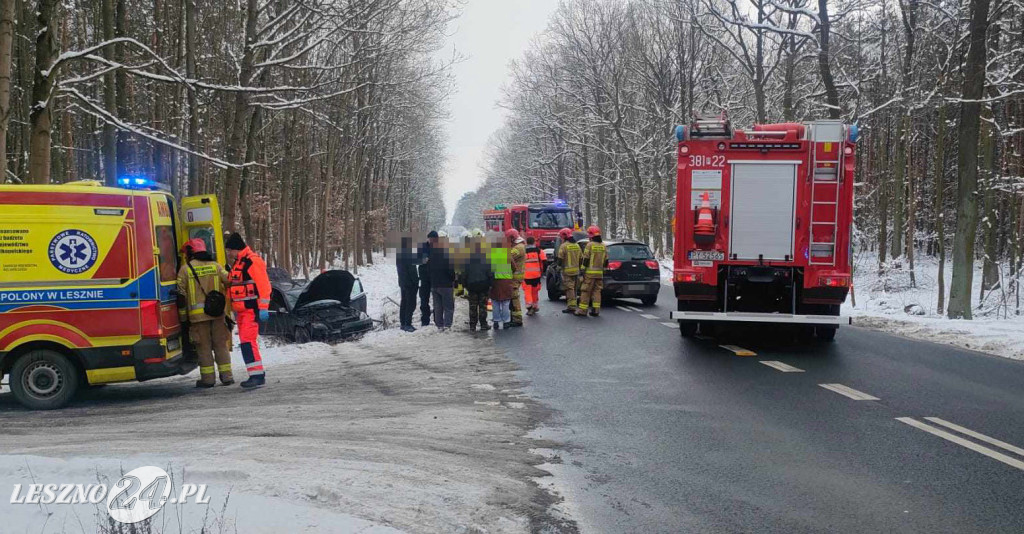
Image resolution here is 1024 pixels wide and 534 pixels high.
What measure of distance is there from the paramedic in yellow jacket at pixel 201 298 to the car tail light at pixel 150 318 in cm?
56

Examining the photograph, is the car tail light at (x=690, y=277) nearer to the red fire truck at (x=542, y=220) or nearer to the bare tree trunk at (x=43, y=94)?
the bare tree trunk at (x=43, y=94)

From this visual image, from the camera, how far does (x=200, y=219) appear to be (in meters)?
9.59

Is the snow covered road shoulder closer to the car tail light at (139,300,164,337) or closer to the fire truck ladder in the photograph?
the car tail light at (139,300,164,337)

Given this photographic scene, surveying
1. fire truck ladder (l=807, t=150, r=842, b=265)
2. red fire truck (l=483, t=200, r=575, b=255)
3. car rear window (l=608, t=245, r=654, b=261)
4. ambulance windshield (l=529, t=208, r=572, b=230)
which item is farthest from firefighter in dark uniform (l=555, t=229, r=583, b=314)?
ambulance windshield (l=529, t=208, r=572, b=230)

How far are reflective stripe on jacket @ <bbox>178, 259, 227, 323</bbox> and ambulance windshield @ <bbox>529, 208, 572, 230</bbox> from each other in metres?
20.8

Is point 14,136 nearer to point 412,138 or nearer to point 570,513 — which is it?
point 570,513

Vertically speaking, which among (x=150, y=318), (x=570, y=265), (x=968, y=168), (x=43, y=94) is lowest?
(x=150, y=318)

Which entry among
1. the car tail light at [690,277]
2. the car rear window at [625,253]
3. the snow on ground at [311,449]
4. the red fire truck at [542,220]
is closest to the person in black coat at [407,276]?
the snow on ground at [311,449]

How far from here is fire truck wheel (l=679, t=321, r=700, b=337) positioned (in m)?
12.6

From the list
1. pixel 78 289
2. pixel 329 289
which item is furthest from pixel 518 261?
pixel 78 289

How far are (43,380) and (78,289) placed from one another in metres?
1.10

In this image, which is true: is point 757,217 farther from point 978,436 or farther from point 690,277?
point 978,436

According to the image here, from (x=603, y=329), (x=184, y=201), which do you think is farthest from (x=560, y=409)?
(x=603, y=329)

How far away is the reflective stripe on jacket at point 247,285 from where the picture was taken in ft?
30.9
